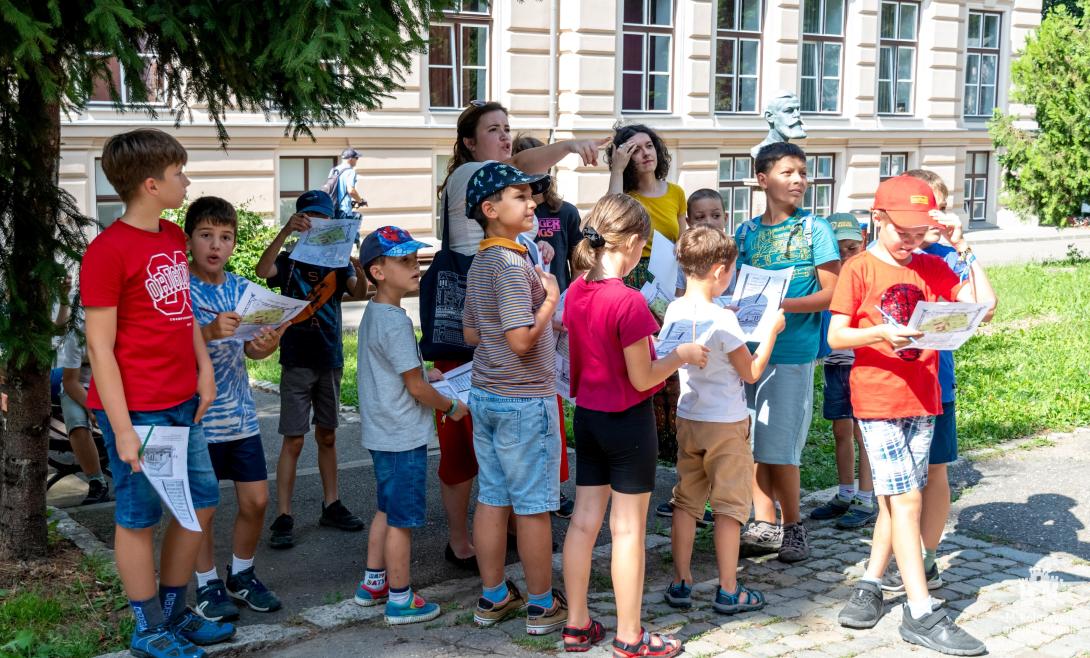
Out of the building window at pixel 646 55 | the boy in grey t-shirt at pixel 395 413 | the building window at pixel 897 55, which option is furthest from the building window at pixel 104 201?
the building window at pixel 897 55

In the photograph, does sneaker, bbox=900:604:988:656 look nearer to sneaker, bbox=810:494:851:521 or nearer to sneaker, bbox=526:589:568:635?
sneaker, bbox=526:589:568:635

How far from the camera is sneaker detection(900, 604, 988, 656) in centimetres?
432

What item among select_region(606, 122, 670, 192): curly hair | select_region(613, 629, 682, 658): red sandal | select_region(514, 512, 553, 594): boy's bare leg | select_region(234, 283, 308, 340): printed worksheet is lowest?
select_region(613, 629, 682, 658): red sandal

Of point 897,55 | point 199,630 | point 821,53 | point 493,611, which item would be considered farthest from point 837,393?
point 897,55

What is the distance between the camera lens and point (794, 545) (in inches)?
212

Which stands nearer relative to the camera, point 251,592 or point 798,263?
point 251,592

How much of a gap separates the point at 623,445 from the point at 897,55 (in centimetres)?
2306

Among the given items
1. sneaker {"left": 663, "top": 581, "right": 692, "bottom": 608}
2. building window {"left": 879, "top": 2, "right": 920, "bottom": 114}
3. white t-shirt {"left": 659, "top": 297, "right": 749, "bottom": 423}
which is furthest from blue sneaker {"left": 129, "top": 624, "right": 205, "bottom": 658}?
building window {"left": 879, "top": 2, "right": 920, "bottom": 114}

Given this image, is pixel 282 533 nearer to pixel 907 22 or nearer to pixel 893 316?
pixel 893 316

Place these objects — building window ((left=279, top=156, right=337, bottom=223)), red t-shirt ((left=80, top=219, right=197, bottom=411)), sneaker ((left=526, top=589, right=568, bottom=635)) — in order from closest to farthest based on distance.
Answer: red t-shirt ((left=80, top=219, right=197, bottom=411)) → sneaker ((left=526, top=589, right=568, bottom=635)) → building window ((left=279, top=156, right=337, bottom=223))

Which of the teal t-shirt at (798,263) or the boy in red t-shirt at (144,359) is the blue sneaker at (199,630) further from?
the teal t-shirt at (798,263)

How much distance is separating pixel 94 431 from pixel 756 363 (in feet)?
13.2

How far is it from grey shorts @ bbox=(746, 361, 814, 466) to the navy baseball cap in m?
1.58

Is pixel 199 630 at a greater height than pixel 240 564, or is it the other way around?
pixel 240 564
